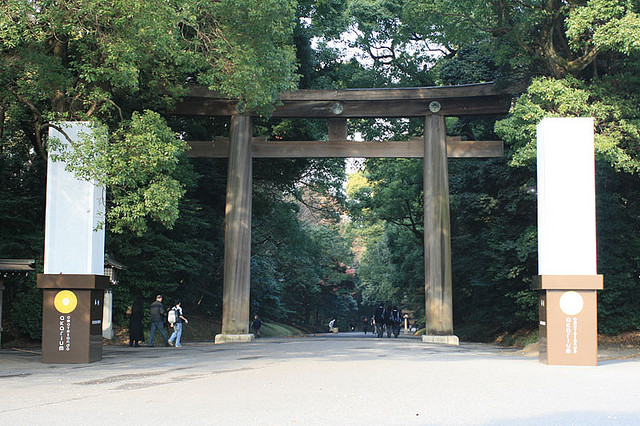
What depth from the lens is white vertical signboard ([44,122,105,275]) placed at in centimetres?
1359

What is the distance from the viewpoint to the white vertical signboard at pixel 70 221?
13586 mm

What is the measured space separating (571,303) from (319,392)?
19.6 ft

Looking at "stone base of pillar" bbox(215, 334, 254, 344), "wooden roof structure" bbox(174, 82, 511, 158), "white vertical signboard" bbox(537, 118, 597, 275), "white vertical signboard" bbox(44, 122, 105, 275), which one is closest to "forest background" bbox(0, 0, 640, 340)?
"white vertical signboard" bbox(44, 122, 105, 275)

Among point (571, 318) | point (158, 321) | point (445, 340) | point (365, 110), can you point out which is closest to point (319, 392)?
point (571, 318)

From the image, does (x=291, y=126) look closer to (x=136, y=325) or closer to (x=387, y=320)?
(x=387, y=320)

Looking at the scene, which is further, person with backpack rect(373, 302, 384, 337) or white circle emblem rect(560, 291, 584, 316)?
person with backpack rect(373, 302, 384, 337)

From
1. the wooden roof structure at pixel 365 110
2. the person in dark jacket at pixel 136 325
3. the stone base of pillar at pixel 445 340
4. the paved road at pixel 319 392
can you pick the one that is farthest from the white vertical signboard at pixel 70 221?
the stone base of pillar at pixel 445 340

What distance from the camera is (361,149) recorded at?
71.1ft

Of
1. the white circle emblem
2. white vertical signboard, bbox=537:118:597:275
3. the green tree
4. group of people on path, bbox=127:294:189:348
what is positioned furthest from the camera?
group of people on path, bbox=127:294:189:348

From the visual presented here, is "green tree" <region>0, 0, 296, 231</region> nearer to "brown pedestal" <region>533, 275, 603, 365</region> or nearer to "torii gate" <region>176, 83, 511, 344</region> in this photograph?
"torii gate" <region>176, 83, 511, 344</region>

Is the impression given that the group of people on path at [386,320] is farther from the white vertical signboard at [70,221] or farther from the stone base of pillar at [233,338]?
the white vertical signboard at [70,221]

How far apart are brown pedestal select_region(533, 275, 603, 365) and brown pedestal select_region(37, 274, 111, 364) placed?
27.0ft

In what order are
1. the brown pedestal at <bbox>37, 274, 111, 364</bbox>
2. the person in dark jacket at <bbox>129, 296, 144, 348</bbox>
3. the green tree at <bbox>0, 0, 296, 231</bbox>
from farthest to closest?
1. the person in dark jacket at <bbox>129, 296, 144, 348</bbox>
2. the brown pedestal at <bbox>37, 274, 111, 364</bbox>
3. the green tree at <bbox>0, 0, 296, 231</bbox>

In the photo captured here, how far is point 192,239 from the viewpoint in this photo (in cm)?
2458
